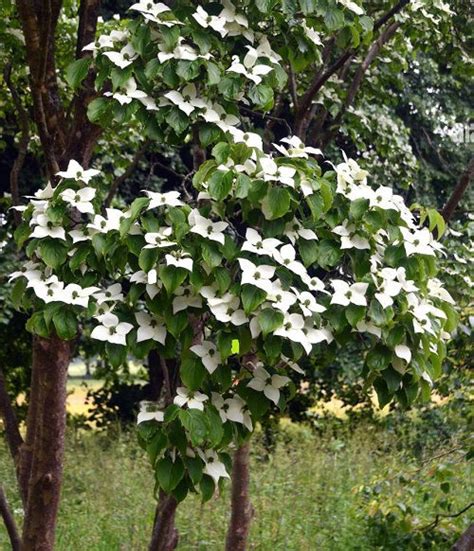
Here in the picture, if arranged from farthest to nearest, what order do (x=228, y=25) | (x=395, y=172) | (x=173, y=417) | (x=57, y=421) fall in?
(x=395, y=172) < (x=57, y=421) < (x=228, y=25) < (x=173, y=417)

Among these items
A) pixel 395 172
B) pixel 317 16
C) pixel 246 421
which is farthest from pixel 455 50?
pixel 246 421

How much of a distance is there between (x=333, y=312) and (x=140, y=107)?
818mm

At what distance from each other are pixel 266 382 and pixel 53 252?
26.4 inches

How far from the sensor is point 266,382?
8.11 ft

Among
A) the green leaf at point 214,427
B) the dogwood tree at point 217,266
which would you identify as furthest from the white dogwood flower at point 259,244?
the green leaf at point 214,427

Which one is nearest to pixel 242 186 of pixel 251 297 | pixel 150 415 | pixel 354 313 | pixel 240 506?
pixel 251 297

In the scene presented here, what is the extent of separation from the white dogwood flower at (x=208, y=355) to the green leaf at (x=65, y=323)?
1.04ft

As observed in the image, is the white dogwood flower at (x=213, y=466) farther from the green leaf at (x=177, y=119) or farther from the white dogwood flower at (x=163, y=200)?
the green leaf at (x=177, y=119)

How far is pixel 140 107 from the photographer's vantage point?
2627mm

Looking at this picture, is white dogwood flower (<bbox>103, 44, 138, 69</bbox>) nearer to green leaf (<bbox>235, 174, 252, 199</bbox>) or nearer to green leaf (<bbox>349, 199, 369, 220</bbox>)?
green leaf (<bbox>235, 174, 252, 199</bbox>)

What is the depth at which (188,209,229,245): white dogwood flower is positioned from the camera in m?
2.33

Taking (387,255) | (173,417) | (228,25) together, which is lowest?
(173,417)

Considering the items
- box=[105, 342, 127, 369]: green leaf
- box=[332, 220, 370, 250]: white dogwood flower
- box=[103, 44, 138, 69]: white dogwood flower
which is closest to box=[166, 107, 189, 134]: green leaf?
box=[103, 44, 138, 69]: white dogwood flower

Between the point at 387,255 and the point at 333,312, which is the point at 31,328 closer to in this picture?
the point at 333,312
